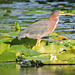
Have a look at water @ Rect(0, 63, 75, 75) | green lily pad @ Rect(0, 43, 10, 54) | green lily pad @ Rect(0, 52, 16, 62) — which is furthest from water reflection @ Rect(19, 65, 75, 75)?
green lily pad @ Rect(0, 43, 10, 54)

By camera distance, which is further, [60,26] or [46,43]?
[60,26]

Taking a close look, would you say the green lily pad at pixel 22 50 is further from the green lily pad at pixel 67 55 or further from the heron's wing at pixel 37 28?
the heron's wing at pixel 37 28

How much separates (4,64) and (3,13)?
10812 mm

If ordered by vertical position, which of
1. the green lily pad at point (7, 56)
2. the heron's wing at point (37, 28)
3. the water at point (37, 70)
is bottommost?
the water at point (37, 70)

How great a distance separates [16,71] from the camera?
5.32m

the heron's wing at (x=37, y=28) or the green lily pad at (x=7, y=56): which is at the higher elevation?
the heron's wing at (x=37, y=28)

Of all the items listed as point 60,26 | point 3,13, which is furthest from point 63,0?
point 60,26

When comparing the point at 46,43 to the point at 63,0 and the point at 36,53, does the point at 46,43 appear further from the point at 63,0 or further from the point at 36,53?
the point at 63,0

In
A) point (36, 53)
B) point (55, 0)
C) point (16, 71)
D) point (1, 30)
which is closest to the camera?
point (16, 71)

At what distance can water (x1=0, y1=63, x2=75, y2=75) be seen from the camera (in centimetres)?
516

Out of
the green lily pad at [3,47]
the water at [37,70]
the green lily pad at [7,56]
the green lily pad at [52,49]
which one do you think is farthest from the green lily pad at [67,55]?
the green lily pad at [3,47]

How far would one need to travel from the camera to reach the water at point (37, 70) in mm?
5160

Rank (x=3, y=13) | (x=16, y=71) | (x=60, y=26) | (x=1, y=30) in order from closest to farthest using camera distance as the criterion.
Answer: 1. (x=16, y=71)
2. (x=1, y=30)
3. (x=60, y=26)
4. (x=3, y=13)

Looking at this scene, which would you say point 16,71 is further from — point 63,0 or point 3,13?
point 63,0
